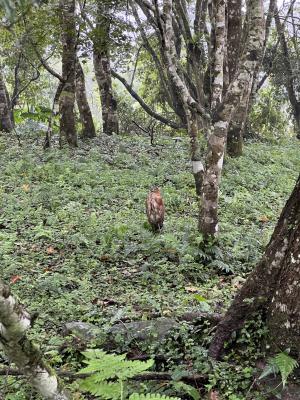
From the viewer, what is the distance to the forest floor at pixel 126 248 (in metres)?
4.22

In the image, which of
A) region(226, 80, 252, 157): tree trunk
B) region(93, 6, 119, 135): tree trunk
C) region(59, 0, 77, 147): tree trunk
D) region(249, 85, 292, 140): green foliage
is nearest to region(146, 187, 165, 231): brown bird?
region(59, 0, 77, 147): tree trunk

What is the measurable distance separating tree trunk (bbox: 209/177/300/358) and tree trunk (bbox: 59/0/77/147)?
9858 millimetres

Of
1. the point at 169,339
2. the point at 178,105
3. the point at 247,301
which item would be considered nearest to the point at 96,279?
the point at 169,339

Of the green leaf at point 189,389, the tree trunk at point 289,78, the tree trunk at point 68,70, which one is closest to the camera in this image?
the green leaf at point 189,389

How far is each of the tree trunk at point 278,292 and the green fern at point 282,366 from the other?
7.0 inches

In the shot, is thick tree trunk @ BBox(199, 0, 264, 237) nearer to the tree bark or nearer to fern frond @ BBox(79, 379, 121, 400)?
fern frond @ BBox(79, 379, 121, 400)

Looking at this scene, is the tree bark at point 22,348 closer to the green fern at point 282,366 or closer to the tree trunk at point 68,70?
the green fern at point 282,366

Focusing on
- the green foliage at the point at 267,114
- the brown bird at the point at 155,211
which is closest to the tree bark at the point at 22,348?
the brown bird at the point at 155,211

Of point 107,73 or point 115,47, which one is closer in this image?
point 115,47

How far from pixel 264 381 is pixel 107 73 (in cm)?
1499

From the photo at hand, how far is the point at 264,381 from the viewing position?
3.56 meters

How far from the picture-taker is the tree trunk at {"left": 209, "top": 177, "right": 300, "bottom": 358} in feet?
11.9

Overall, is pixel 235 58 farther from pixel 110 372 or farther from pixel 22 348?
pixel 22 348

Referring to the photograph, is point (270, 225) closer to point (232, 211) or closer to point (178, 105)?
point (232, 211)
